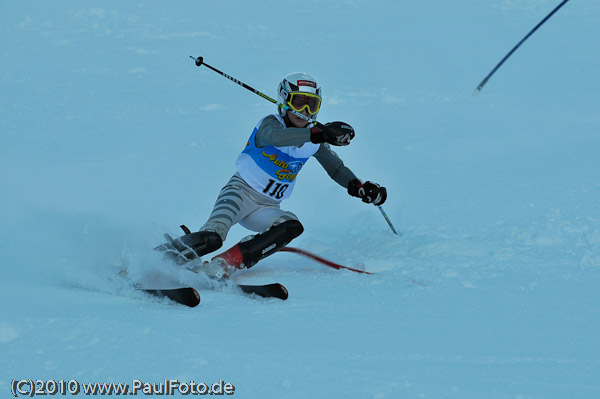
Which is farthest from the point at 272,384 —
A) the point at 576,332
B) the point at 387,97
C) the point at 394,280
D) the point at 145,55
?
the point at 145,55

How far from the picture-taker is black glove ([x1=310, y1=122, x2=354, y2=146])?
4.10 metres

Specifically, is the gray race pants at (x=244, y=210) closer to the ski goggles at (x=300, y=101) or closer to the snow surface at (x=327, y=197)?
the snow surface at (x=327, y=197)

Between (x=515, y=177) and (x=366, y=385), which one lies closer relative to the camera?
(x=366, y=385)

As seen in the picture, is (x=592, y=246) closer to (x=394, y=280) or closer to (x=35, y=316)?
(x=394, y=280)

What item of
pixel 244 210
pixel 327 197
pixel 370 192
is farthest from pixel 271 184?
pixel 327 197

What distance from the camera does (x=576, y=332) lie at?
2988 mm

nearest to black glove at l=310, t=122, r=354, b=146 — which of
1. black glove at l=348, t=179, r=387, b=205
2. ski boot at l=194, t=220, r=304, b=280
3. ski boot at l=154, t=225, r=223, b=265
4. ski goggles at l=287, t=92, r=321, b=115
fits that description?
ski goggles at l=287, t=92, r=321, b=115

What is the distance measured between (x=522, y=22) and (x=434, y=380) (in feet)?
39.9

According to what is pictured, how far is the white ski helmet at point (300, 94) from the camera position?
4.37 m

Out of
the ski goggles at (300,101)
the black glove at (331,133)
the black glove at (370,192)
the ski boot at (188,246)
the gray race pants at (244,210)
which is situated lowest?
the ski boot at (188,246)

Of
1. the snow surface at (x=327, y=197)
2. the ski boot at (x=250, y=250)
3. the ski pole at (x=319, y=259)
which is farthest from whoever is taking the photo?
the ski pole at (x=319, y=259)

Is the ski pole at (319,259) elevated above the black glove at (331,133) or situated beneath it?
situated beneath

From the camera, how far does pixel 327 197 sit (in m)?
6.62

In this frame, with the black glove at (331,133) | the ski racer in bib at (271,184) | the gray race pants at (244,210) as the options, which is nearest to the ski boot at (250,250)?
the ski racer in bib at (271,184)
